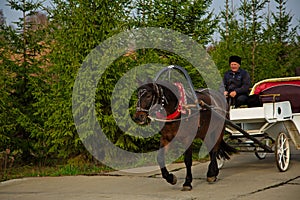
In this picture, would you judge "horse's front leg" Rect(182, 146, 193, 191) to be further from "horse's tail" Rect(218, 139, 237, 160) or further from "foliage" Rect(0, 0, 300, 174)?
"foliage" Rect(0, 0, 300, 174)

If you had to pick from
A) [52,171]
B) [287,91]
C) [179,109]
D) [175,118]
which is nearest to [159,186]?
[175,118]

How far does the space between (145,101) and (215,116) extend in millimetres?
1619

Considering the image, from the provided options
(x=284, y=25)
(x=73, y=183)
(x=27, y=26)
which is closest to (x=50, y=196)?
(x=73, y=183)

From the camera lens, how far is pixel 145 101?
6.96m

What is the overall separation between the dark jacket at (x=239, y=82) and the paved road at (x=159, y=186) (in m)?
1.47

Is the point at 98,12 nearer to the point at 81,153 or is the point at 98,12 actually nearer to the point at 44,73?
the point at 44,73

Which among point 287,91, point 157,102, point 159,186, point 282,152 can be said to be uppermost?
point 287,91

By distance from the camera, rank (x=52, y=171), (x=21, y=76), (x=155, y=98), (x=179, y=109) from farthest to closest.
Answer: (x=21, y=76) < (x=52, y=171) < (x=179, y=109) < (x=155, y=98)

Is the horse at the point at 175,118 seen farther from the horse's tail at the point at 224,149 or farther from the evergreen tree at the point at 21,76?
the evergreen tree at the point at 21,76

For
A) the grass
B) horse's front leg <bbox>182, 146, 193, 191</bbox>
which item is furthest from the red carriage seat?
the grass

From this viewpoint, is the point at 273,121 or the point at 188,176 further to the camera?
the point at 273,121

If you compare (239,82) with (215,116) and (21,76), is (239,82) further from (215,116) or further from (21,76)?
(21,76)

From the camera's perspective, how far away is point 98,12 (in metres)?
10.4

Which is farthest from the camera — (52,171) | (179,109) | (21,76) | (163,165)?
(21,76)
